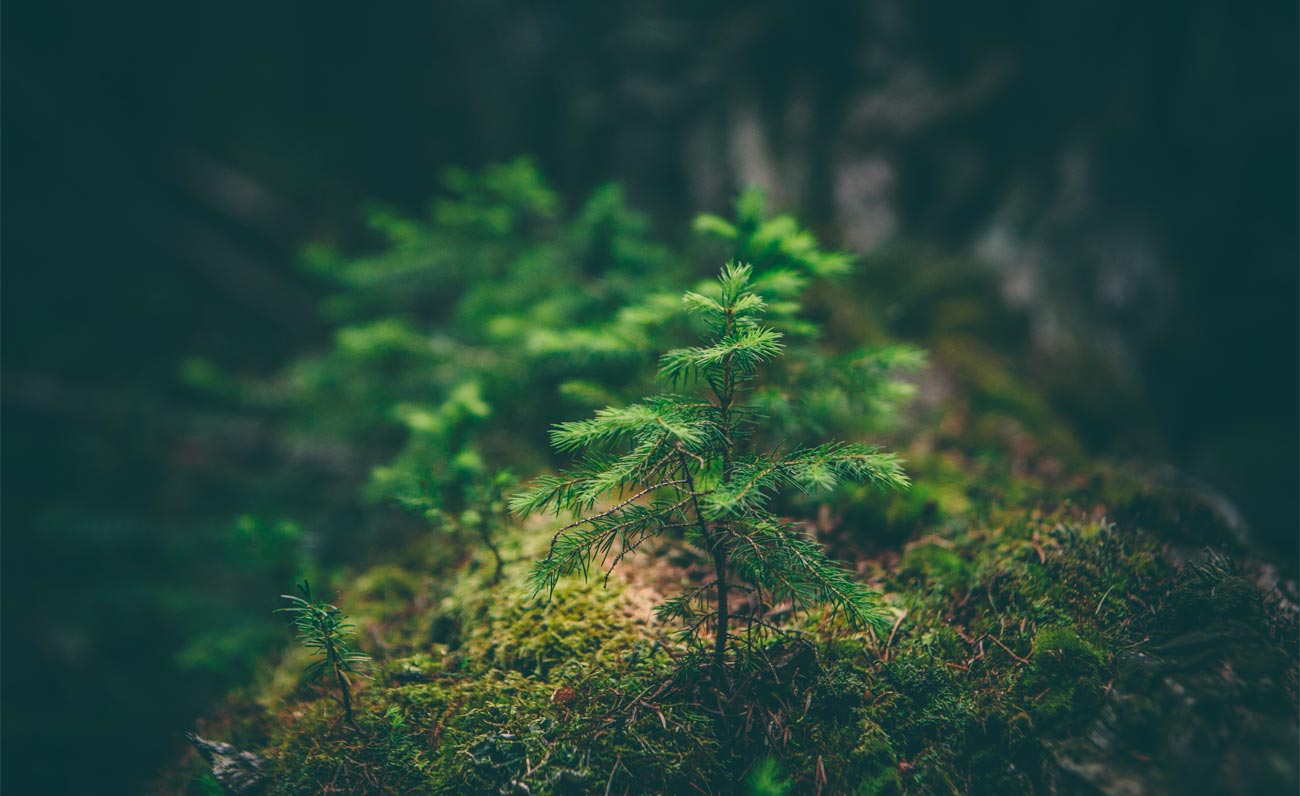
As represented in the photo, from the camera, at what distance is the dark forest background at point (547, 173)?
199 inches

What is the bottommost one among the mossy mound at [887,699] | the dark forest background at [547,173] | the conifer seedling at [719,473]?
the mossy mound at [887,699]

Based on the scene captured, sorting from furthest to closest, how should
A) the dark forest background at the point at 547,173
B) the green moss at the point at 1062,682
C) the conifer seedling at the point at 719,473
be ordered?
the dark forest background at the point at 547,173 < the green moss at the point at 1062,682 < the conifer seedling at the point at 719,473

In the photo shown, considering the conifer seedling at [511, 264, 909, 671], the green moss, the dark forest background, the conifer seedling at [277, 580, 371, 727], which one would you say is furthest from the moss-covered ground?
the dark forest background

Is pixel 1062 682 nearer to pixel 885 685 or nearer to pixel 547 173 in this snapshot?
pixel 885 685

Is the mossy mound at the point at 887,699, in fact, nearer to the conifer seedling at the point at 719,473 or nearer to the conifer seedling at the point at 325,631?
the conifer seedling at the point at 325,631

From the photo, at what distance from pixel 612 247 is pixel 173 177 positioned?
253 inches

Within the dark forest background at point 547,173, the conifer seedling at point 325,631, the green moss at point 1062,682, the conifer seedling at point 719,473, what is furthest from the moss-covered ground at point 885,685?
the dark forest background at point 547,173

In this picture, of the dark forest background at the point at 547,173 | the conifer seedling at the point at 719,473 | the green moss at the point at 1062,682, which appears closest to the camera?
the conifer seedling at the point at 719,473

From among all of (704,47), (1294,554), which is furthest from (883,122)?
(1294,554)

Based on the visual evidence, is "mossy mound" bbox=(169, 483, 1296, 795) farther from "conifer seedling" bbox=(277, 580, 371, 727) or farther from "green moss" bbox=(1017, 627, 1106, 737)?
"conifer seedling" bbox=(277, 580, 371, 727)

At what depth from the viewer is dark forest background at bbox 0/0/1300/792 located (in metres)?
5.06

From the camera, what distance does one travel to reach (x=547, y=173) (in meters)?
6.91

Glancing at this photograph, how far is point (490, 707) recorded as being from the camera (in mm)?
2273

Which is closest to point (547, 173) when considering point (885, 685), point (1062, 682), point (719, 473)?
point (719, 473)
